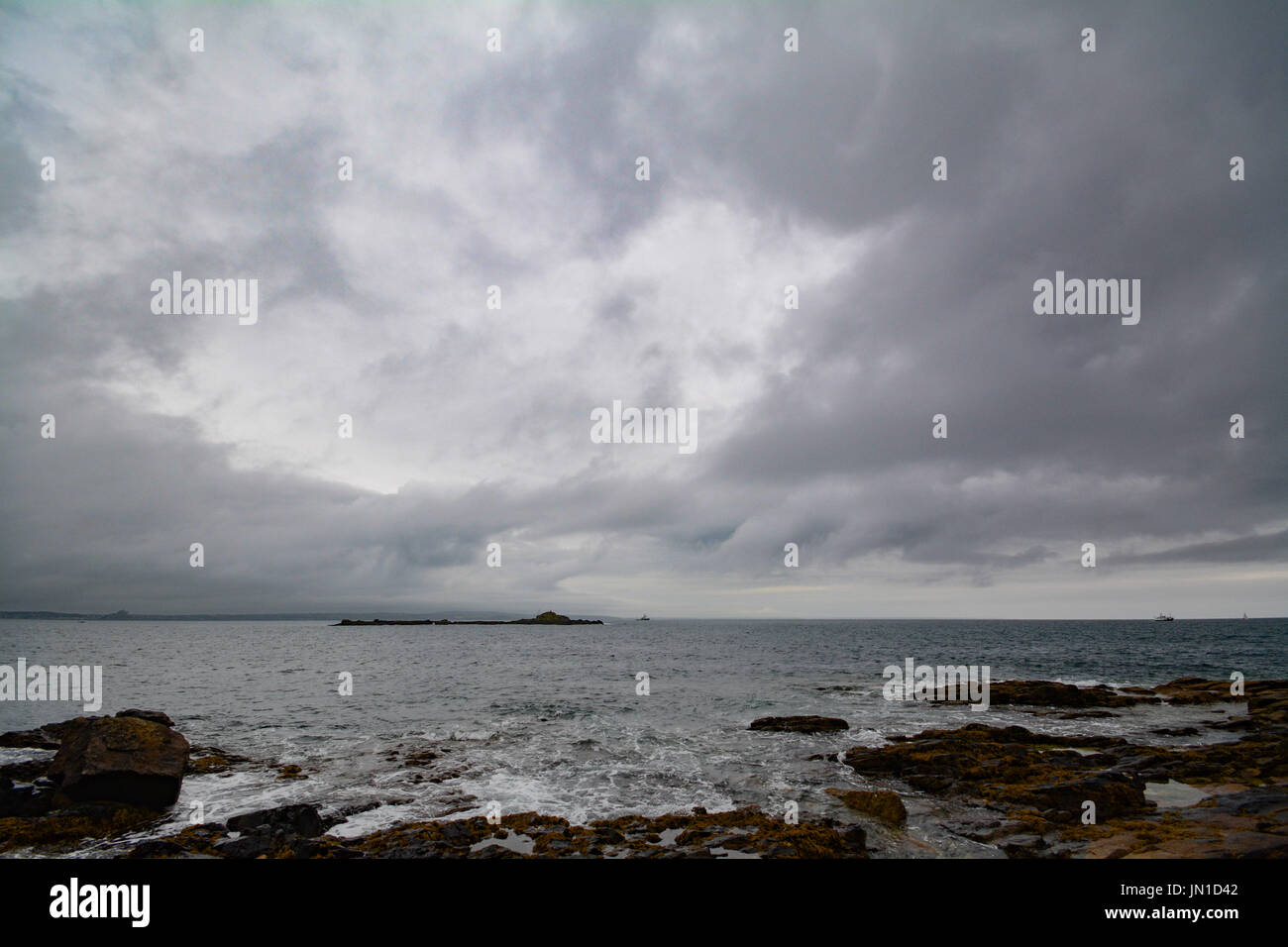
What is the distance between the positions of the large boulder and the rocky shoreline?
0.15 feet

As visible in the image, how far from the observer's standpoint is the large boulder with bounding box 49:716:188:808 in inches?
727

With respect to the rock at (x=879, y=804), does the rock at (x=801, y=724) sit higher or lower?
lower

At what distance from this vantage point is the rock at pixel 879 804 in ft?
59.0

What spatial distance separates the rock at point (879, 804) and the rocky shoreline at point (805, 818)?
5cm

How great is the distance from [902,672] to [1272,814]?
4805 cm

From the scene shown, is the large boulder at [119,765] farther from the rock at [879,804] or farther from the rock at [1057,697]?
the rock at [1057,697]

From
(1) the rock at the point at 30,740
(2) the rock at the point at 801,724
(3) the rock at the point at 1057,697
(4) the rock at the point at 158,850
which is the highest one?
(4) the rock at the point at 158,850

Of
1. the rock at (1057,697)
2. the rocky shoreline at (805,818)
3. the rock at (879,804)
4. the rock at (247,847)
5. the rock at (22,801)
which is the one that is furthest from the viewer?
the rock at (1057,697)

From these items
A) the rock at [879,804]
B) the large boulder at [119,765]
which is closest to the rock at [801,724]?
the rock at [879,804]

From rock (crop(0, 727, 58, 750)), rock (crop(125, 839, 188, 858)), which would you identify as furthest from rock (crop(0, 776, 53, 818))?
rock (crop(0, 727, 58, 750))

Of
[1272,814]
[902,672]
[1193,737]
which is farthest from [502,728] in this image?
[902,672]

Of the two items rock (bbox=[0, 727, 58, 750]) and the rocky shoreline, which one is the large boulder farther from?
rock (bbox=[0, 727, 58, 750])

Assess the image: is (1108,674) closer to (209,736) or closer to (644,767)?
(644,767)
